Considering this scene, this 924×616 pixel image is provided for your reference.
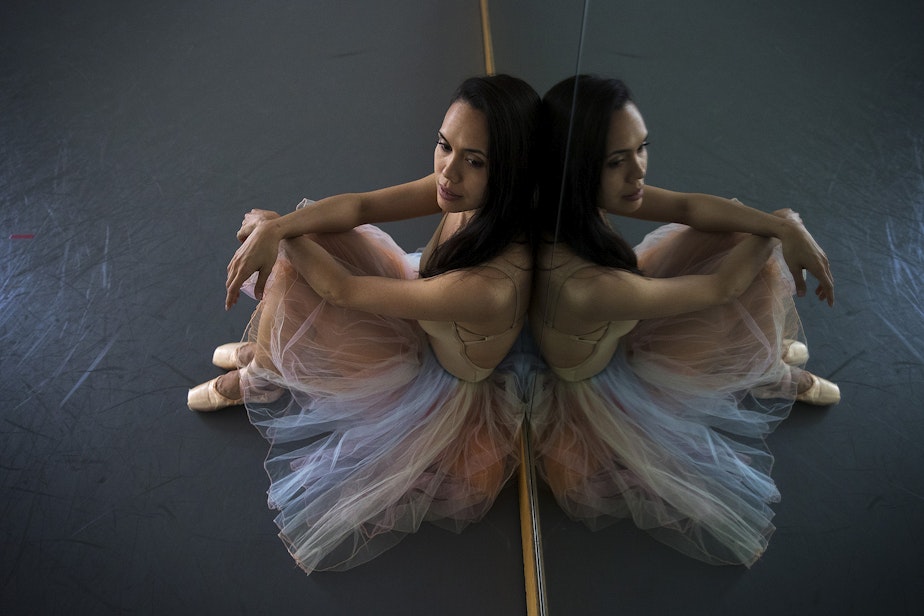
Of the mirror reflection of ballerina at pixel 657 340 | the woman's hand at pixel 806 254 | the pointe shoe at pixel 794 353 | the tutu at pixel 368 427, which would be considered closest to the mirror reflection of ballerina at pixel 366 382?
the tutu at pixel 368 427

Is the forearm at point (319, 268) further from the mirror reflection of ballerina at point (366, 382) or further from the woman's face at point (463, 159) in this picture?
the woman's face at point (463, 159)

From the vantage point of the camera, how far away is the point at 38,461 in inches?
57.8

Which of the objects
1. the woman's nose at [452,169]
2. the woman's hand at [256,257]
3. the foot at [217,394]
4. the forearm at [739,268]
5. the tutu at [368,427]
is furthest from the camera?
the foot at [217,394]

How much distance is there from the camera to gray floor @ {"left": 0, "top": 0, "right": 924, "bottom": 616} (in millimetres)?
491

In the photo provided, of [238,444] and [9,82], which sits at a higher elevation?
[9,82]

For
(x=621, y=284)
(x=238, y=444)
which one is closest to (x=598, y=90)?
(x=621, y=284)

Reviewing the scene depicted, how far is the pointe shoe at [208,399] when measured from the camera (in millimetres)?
1522

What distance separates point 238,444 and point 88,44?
1.57 m

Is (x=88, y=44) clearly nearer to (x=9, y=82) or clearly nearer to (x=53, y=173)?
(x=9, y=82)

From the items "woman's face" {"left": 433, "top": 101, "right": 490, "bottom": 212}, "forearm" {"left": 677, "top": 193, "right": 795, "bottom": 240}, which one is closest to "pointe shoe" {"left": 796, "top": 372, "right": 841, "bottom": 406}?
"forearm" {"left": 677, "top": 193, "right": 795, "bottom": 240}

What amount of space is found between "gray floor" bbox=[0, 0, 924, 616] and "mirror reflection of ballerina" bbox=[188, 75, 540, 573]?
0.08 m

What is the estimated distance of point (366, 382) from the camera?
1.34 m

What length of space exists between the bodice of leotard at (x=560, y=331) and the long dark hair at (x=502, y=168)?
74mm

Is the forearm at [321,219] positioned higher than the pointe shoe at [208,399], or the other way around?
the forearm at [321,219]
